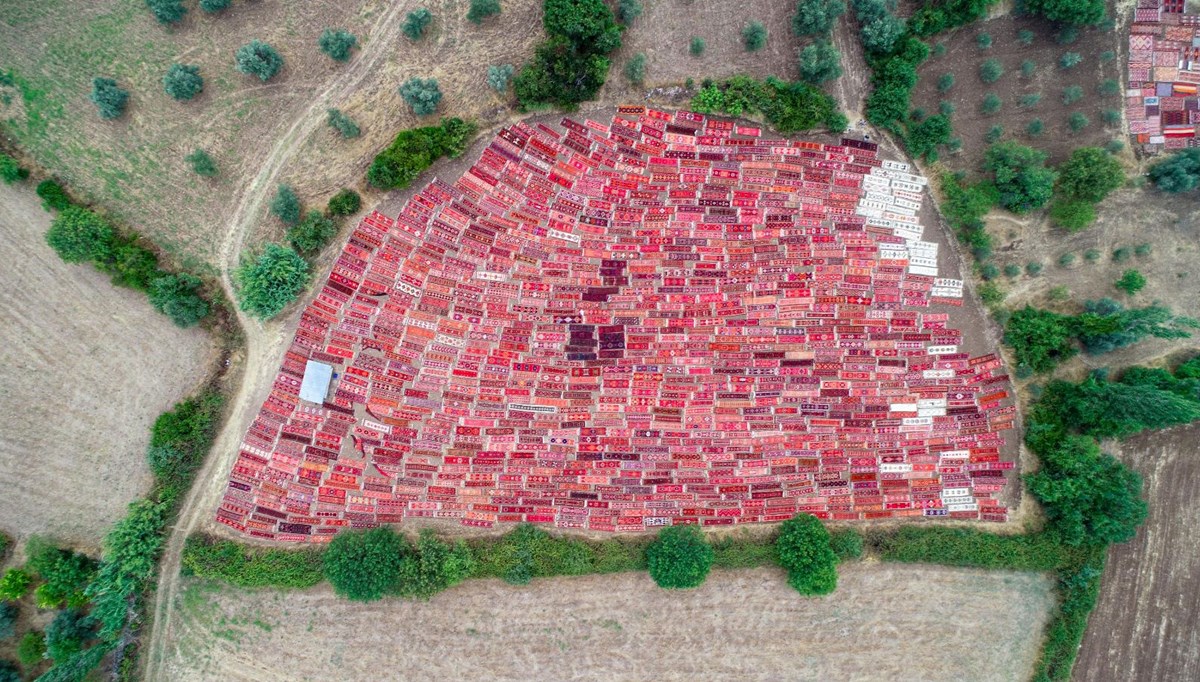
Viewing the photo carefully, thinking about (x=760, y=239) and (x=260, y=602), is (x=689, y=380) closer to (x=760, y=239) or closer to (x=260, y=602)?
(x=760, y=239)

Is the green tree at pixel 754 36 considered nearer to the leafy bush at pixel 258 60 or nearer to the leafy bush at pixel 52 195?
the leafy bush at pixel 258 60

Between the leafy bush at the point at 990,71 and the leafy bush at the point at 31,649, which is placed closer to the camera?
the leafy bush at the point at 31,649

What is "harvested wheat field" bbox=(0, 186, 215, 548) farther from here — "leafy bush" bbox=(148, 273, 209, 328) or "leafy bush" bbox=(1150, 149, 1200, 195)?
"leafy bush" bbox=(1150, 149, 1200, 195)

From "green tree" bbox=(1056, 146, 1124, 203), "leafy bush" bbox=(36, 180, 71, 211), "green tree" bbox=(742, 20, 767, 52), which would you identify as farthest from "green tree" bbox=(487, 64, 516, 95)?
"green tree" bbox=(1056, 146, 1124, 203)

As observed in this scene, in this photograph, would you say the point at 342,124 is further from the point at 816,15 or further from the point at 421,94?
the point at 816,15

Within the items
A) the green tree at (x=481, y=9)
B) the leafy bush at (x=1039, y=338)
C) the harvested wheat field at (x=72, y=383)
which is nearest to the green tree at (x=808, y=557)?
the leafy bush at (x=1039, y=338)

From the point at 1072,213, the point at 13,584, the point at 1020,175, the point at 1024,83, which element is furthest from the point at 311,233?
the point at 1072,213

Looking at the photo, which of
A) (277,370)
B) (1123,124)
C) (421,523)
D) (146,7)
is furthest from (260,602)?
(1123,124)

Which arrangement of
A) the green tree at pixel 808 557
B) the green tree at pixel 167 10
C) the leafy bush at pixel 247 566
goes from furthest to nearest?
1. the leafy bush at pixel 247 566
2. the green tree at pixel 808 557
3. the green tree at pixel 167 10
